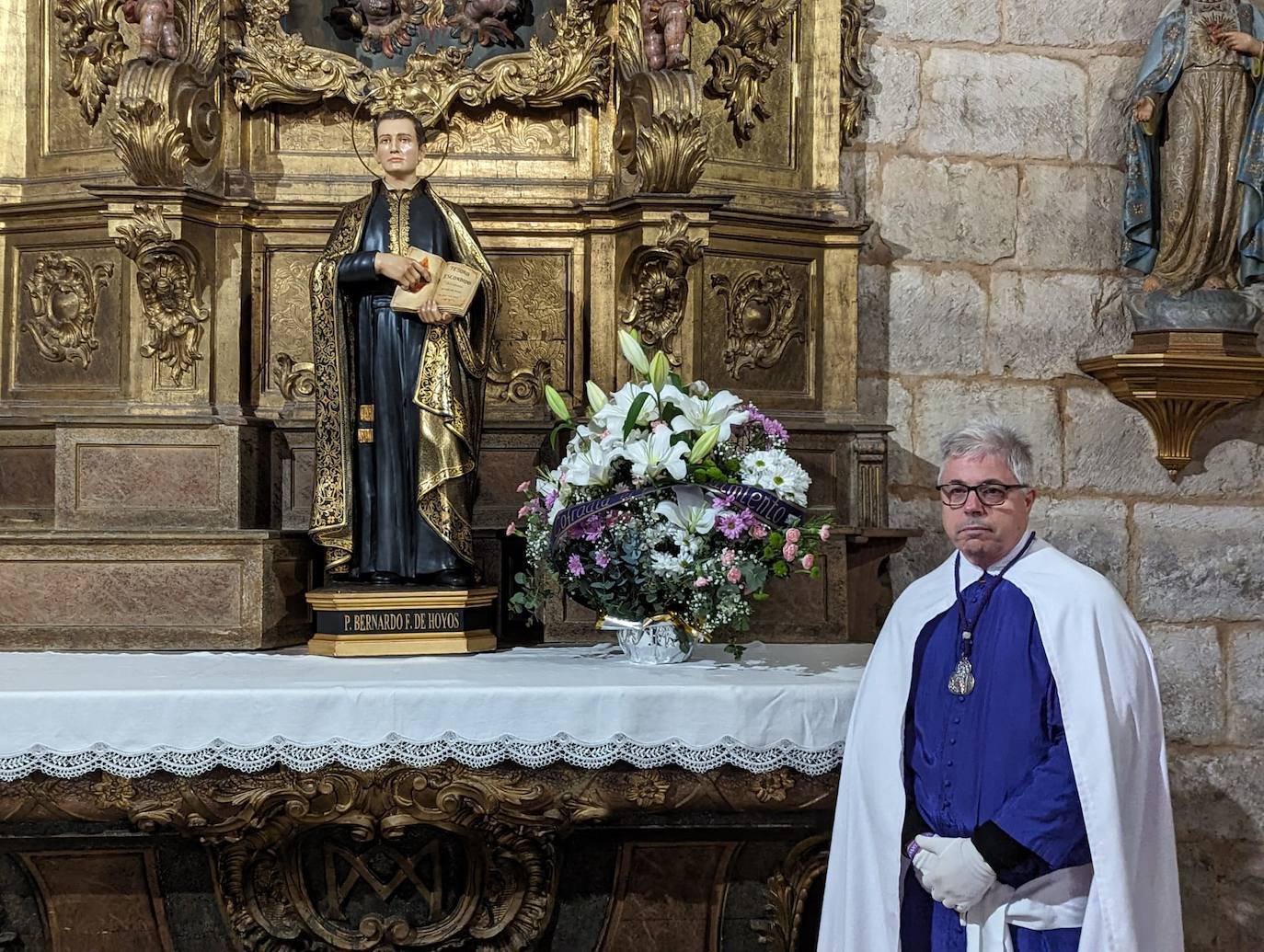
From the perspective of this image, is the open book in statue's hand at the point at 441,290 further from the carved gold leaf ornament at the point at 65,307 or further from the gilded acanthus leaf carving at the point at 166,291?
the carved gold leaf ornament at the point at 65,307

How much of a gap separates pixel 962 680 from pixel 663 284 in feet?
7.57

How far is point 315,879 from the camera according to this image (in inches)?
174

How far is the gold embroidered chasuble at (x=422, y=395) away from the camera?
4.79 meters

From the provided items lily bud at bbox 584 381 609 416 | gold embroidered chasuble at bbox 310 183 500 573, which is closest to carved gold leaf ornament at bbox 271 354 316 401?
gold embroidered chasuble at bbox 310 183 500 573

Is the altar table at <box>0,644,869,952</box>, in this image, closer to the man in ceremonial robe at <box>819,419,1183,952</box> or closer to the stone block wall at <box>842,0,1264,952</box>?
the man in ceremonial robe at <box>819,419,1183,952</box>

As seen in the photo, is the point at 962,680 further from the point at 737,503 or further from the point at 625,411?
the point at 625,411

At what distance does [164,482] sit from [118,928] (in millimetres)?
1481

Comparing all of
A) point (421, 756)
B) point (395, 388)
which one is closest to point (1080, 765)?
point (421, 756)

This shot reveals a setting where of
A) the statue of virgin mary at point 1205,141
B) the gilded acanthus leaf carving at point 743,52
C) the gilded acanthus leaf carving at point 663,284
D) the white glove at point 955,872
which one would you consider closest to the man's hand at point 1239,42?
the statue of virgin mary at point 1205,141

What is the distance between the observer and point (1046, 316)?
19.4 ft

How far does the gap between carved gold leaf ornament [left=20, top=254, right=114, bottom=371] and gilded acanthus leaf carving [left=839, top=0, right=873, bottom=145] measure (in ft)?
9.07

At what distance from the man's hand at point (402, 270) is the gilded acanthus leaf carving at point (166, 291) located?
2.84 ft

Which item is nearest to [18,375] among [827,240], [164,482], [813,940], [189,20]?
[164,482]

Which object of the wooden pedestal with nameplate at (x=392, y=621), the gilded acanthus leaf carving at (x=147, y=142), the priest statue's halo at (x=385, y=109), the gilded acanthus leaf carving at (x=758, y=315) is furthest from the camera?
the gilded acanthus leaf carving at (x=758, y=315)
